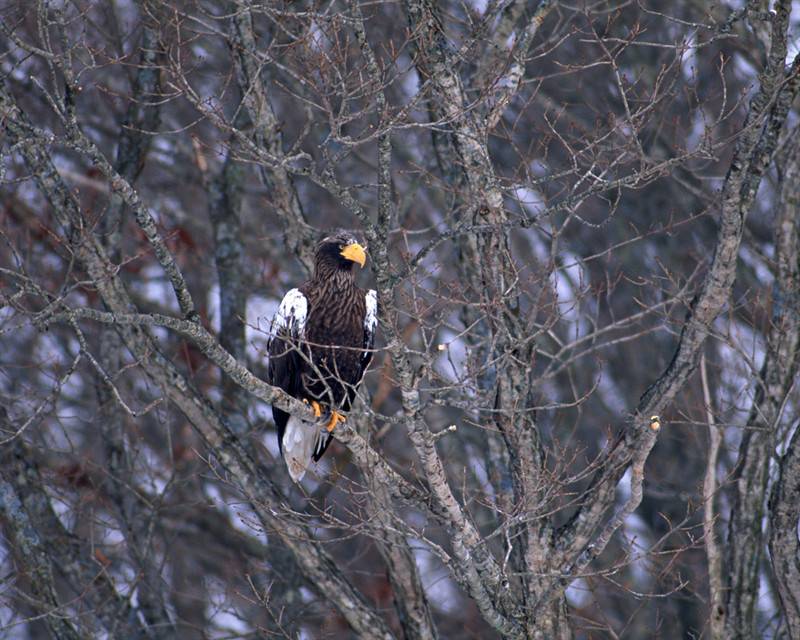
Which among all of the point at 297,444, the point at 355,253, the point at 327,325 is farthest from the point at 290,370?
the point at 355,253

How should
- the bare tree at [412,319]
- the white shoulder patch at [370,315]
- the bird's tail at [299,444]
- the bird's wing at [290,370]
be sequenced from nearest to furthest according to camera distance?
the bare tree at [412,319] < the bird's wing at [290,370] < the white shoulder patch at [370,315] < the bird's tail at [299,444]

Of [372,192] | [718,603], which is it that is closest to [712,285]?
[718,603]

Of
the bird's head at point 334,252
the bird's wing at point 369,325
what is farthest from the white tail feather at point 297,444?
the bird's head at point 334,252

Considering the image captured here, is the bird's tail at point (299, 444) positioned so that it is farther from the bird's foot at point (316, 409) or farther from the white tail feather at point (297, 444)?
the bird's foot at point (316, 409)

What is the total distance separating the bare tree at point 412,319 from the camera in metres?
5.16

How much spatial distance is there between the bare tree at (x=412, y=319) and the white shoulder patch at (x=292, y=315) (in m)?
0.47

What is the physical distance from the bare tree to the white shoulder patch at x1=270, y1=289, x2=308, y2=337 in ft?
1.54

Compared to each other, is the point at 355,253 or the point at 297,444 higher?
the point at 355,253

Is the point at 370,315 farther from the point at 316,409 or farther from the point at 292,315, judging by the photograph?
the point at 316,409

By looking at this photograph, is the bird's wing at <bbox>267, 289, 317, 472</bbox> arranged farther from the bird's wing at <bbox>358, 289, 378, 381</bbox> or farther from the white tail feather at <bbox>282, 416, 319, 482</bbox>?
the bird's wing at <bbox>358, 289, 378, 381</bbox>

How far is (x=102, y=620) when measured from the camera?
7.04 meters

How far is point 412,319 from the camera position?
22.2ft

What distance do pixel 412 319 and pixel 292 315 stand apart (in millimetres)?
801

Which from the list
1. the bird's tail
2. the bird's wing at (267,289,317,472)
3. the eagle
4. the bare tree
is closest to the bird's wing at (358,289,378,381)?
the eagle
